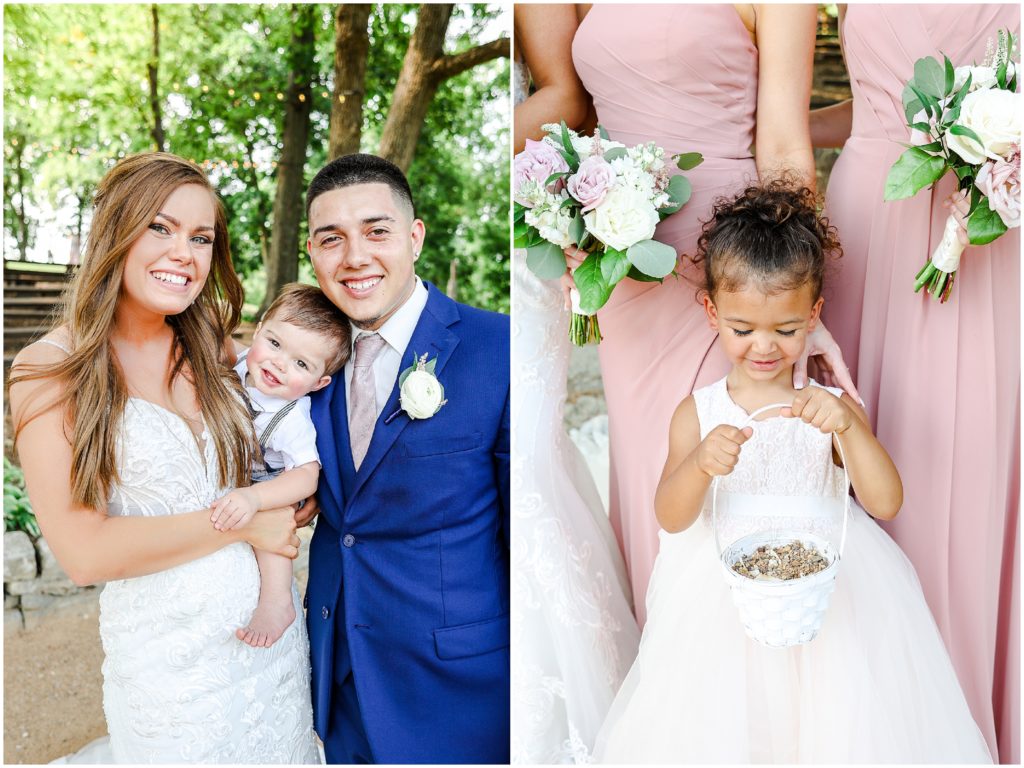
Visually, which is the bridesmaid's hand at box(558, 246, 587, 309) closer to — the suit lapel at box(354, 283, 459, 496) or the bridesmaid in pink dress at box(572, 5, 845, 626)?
the bridesmaid in pink dress at box(572, 5, 845, 626)

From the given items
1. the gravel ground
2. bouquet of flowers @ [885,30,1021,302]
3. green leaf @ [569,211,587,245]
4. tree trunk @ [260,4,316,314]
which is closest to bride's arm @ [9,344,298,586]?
green leaf @ [569,211,587,245]

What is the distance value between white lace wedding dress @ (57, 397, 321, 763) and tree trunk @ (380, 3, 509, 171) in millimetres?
3602

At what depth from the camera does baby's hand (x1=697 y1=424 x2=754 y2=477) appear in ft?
7.04

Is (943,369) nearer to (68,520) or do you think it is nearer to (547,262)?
(547,262)

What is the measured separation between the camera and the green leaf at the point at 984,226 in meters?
2.17

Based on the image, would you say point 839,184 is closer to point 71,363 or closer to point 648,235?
point 648,235

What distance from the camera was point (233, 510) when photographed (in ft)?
8.03

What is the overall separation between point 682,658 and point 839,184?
1.46m

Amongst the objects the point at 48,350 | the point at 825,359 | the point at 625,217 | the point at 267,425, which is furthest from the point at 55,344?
the point at 825,359

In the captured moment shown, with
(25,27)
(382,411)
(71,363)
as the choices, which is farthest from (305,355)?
(25,27)

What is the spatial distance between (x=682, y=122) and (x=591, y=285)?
611mm

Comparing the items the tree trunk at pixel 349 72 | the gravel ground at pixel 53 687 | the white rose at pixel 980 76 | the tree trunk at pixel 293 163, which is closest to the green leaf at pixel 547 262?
the white rose at pixel 980 76

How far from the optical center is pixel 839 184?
8.69 feet

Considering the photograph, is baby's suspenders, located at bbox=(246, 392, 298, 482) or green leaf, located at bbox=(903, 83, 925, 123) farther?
baby's suspenders, located at bbox=(246, 392, 298, 482)
